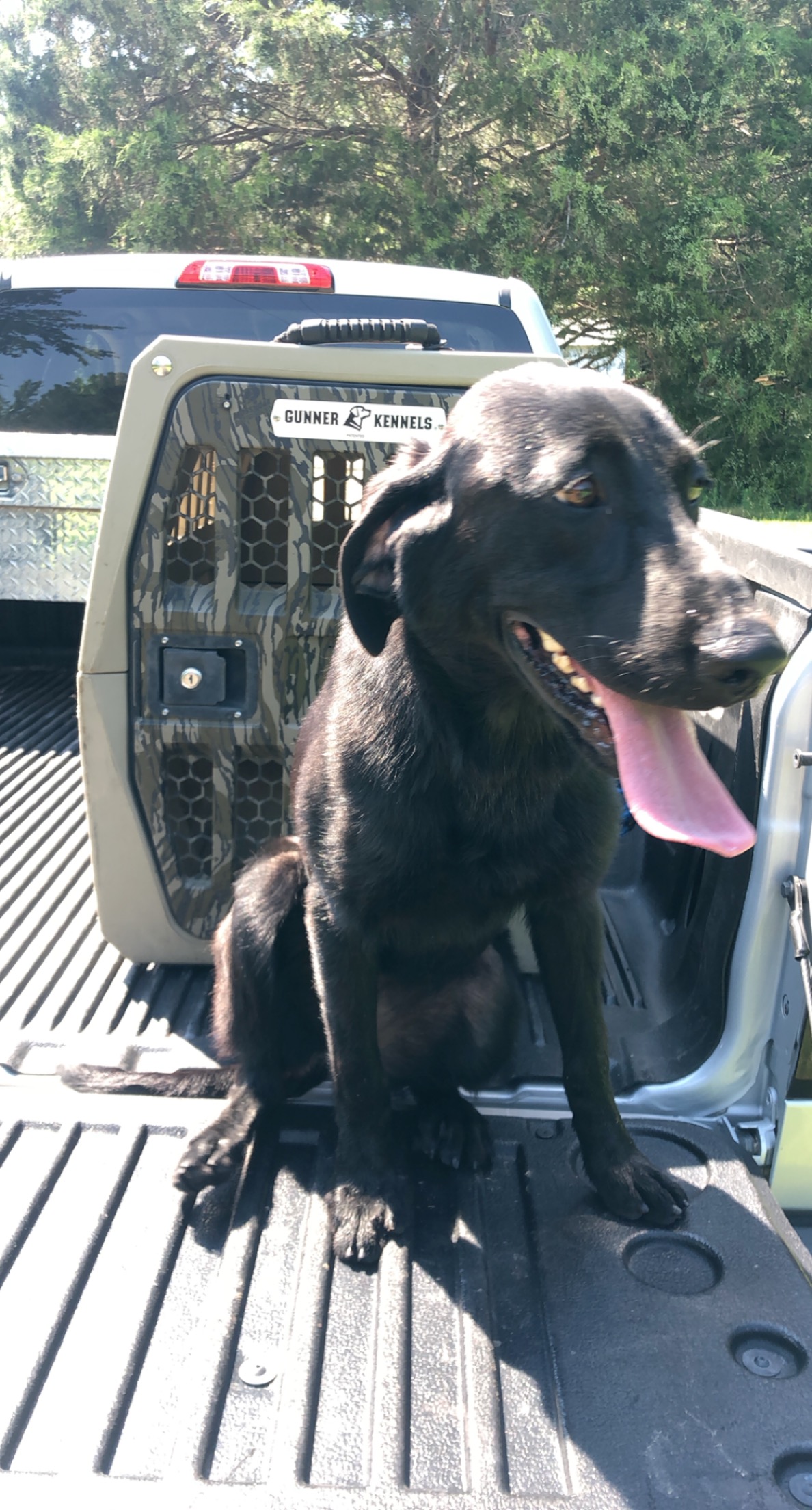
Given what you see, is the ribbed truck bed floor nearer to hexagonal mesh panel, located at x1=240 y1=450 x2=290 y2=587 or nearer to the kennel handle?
hexagonal mesh panel, located at x1=240 y1=450 x2=290 y2=587

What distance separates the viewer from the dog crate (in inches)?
88.4

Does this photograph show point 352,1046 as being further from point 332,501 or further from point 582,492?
point 332,501

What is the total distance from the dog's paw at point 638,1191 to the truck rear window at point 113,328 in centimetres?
286

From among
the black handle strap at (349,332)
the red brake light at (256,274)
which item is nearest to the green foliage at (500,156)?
the red brake light at (256,274)

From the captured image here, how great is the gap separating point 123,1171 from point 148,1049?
457 millimetres

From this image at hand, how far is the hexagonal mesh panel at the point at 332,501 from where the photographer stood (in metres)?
2.38

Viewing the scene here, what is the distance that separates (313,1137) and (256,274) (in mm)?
2885

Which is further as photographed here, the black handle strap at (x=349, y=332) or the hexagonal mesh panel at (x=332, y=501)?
the hexagonal mesh panel at (x=332, y=501)

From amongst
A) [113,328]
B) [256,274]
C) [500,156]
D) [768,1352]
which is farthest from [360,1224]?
[500,156]

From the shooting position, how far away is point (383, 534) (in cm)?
180

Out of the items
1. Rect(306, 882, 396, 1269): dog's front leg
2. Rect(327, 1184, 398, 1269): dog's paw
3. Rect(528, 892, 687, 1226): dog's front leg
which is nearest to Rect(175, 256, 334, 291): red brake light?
Rect(306, 882, 396, 1269): dog's front leg

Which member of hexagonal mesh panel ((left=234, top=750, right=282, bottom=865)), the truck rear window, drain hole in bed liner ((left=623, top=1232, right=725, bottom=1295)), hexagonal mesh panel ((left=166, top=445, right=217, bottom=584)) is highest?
the truck rear window

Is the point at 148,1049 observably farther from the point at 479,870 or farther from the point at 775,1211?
the point at 775,1211

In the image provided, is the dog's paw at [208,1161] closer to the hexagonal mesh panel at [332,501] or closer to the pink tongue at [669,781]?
the pink tongue at [669,781]
